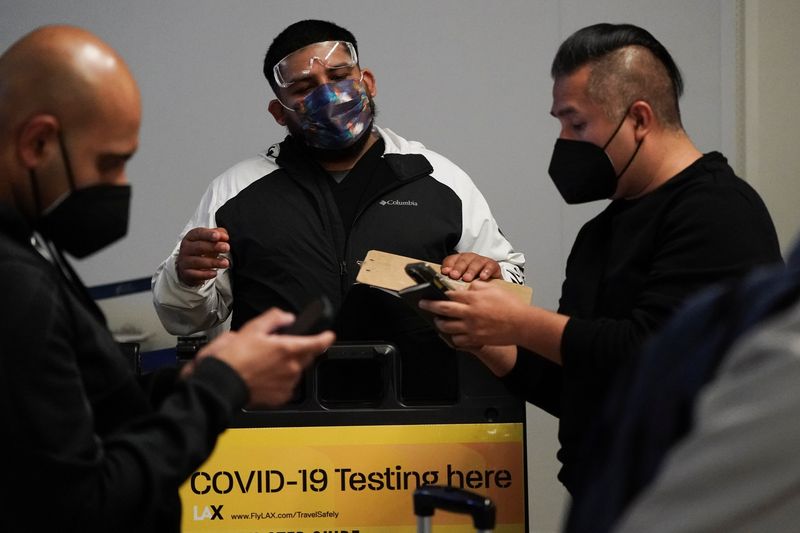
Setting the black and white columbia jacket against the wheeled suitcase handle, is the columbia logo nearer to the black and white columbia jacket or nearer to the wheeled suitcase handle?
the black and white columbia jacket

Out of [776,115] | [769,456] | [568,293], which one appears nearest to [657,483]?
[769,456]

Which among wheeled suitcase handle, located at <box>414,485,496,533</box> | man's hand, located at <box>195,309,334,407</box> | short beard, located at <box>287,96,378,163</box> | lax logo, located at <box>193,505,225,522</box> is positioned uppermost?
man's hand, located at <box>195,309,334,407</box>

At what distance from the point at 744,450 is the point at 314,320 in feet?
2.52

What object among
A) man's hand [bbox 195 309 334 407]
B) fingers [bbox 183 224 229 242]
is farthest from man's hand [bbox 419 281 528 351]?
fingers [bbox 183 224 229 242]

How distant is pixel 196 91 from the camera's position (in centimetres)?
417

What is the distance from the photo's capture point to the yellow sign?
7.36ft

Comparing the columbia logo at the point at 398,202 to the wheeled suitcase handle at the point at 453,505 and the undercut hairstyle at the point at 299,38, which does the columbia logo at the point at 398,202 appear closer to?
the undercut hairstyle at the point at 299,38

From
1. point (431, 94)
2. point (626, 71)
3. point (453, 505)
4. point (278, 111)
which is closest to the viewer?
point (453, 505)

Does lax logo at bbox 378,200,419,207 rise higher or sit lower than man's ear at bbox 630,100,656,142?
lower

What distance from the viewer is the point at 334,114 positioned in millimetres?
2729

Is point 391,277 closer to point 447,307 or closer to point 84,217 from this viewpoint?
point 447,307

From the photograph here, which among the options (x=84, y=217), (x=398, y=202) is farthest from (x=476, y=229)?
(x=84, y=217)

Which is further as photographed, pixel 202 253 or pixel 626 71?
pixel 202 253

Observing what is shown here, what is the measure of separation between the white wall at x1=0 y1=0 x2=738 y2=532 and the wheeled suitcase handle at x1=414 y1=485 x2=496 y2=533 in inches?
91.4
